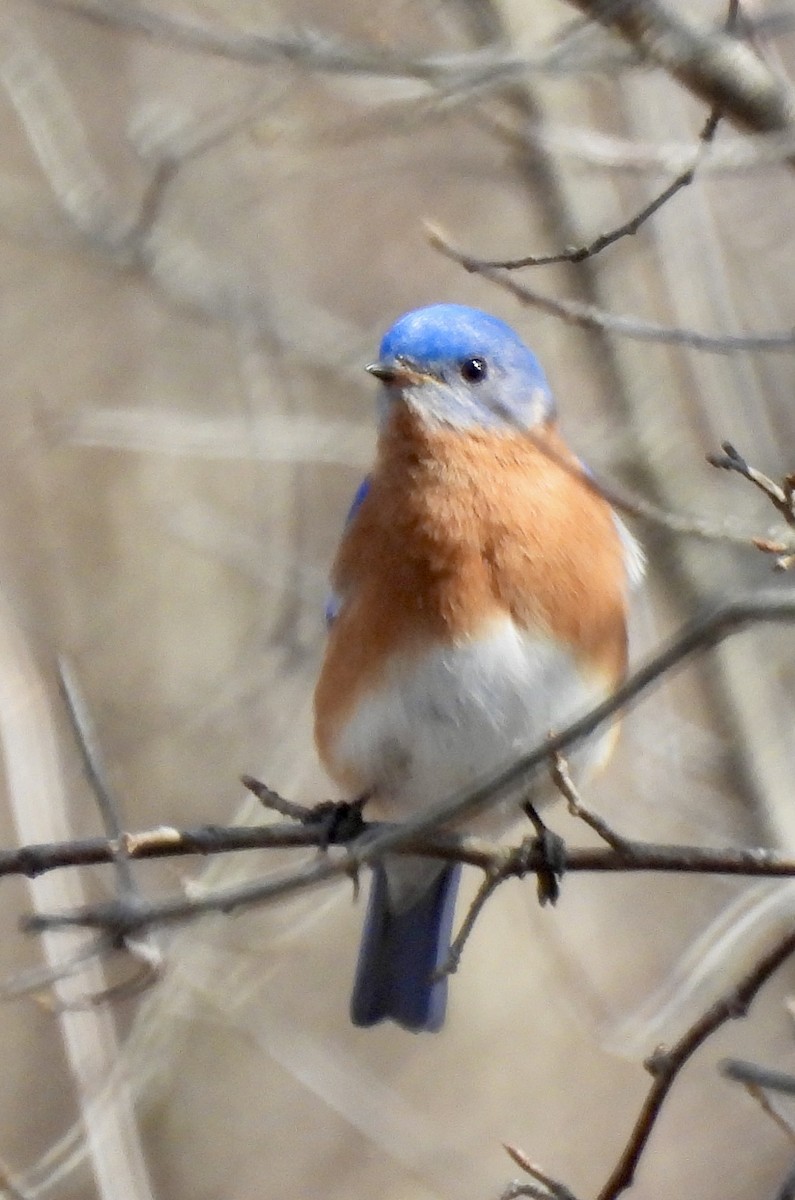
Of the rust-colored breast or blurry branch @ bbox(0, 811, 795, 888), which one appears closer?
blurry branch @ bbox(0, 811, 795, 888)

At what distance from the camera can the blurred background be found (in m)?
3.87

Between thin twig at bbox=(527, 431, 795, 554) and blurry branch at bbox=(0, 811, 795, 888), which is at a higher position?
thin twig at bbox=(527, 431, 795, 554)

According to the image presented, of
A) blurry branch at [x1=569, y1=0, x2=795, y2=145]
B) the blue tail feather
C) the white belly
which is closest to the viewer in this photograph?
blurry branch at [x1=569, y1=0, x2=795, y2=145]

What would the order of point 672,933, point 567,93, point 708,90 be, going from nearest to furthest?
point 708,90 < point 567,93 < point 672,933

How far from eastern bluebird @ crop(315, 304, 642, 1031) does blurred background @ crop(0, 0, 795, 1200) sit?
18.0 inches

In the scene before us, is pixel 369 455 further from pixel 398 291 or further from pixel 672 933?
pixel 672 933

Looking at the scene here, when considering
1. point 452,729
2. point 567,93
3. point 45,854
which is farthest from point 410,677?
point 567,93

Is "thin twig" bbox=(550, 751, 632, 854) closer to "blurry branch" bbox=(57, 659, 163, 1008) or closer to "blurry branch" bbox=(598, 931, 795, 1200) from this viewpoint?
"blurry branch" bbox=(598, 931, 795, 1200)

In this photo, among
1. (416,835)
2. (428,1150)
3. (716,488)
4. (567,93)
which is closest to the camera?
(416,835)

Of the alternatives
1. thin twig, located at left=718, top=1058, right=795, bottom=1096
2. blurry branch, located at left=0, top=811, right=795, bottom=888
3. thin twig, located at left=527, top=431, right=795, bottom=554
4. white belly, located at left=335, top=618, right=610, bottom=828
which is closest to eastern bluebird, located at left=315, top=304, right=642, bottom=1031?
white belly, located at left=335, top=618, right=610, bottom=828

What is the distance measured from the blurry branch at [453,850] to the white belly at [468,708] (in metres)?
0.41

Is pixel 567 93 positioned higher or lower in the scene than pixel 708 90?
higher

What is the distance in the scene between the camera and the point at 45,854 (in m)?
2.22

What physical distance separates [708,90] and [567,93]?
2.00 meters
